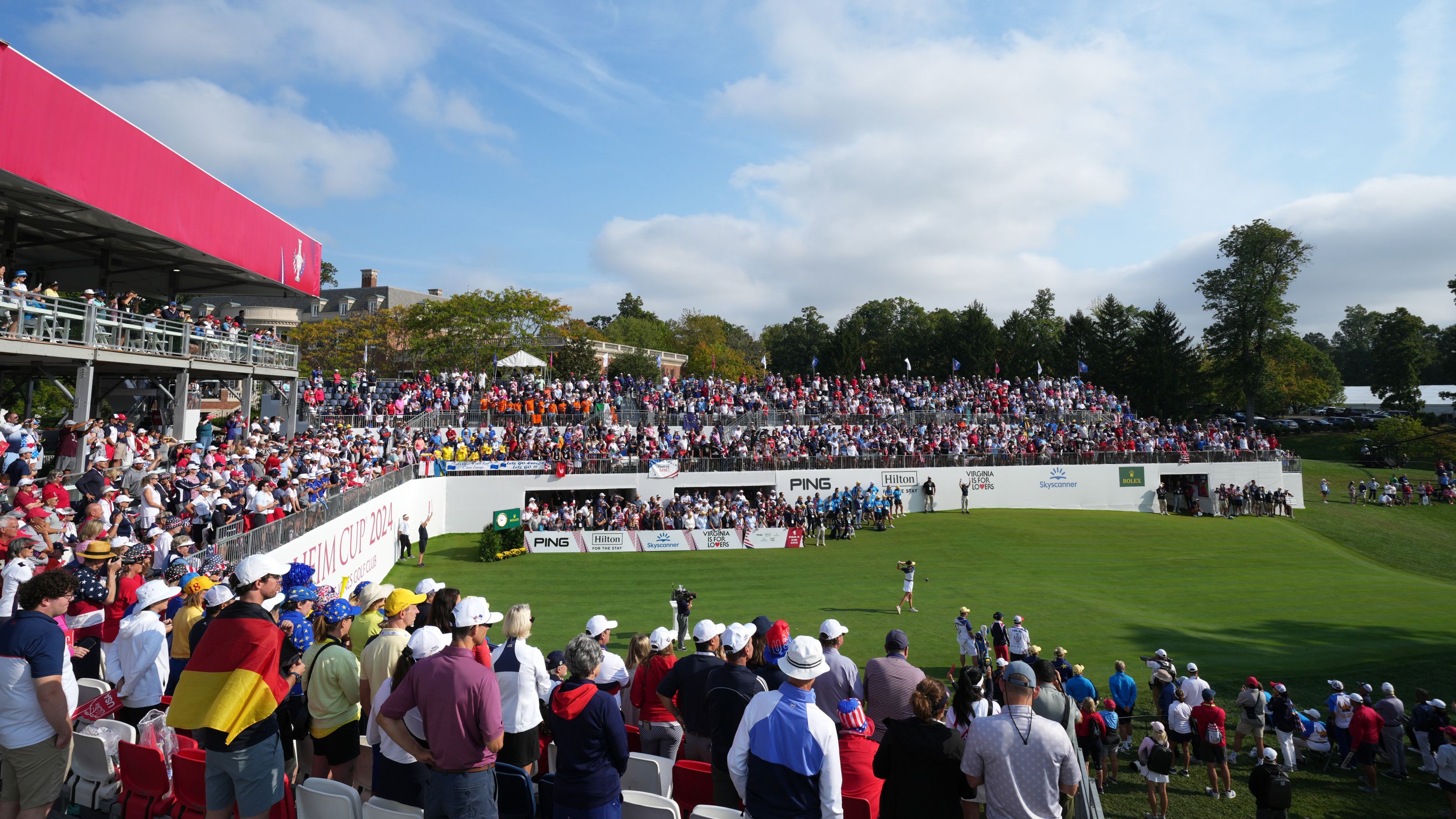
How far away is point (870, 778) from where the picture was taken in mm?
4836

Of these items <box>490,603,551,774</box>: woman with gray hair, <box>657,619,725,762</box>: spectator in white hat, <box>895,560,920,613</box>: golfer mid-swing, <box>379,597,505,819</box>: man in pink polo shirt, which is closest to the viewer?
<box>379,597,505,819</box>: man in pink polo shirt

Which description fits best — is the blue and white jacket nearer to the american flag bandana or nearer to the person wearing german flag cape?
the american flag bandana

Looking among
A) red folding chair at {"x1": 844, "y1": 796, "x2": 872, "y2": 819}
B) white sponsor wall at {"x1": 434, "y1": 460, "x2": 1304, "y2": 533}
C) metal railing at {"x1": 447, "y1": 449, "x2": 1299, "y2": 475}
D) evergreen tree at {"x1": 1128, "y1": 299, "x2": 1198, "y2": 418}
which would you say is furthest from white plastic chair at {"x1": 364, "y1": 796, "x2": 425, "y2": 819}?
evergreen tree at {"x1": 1128, "y1": 299, "x2": 1198, "y2": 418}

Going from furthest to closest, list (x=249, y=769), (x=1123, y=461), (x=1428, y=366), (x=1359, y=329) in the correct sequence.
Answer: (x=1359, y=329)
(x=1428, y=366)
(x=1123, y=461)
(x=249, y=769)

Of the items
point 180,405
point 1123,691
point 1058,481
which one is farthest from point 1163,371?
point 180,405

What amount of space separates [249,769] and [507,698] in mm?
1547

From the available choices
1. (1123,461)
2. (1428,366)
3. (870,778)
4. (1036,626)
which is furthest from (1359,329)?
(870,778)

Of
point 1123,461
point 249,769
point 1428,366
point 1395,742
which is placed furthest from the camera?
point 1428,366

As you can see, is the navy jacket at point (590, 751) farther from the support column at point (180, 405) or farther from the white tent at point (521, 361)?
the white tent at point (521, 361)

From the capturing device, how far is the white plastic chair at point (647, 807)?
4.52 m

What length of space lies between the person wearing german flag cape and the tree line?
149 feet

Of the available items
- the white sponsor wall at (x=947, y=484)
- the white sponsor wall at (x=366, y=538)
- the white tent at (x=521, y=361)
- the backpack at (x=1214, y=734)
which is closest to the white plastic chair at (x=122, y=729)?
the white sponsor wall at (x=366, y=538)

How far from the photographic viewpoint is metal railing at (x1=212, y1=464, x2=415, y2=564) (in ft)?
39.8

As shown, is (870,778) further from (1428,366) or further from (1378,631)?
(1428,366)
